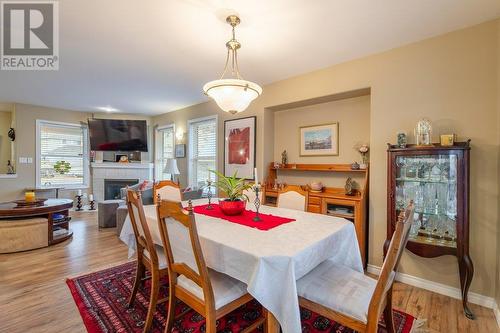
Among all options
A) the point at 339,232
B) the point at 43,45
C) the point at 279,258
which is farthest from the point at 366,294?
the point at 43,45

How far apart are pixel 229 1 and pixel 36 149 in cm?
613

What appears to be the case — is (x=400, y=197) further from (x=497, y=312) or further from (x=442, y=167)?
(x=497, y=312)

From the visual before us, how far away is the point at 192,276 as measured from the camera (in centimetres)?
137

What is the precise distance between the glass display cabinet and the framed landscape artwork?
3.41 ft

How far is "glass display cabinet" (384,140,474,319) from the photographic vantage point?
208 centimetres

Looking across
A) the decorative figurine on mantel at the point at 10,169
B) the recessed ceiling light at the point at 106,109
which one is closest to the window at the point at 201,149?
the recessed ceiling light at the point at 106,109

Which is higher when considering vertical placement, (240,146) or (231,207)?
(240,146)

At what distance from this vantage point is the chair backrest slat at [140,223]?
1.72 metres

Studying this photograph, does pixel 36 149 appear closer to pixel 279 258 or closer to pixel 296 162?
pixel 296 162

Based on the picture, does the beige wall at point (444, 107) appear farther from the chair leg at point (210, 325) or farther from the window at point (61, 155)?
the window at point (61, 155)

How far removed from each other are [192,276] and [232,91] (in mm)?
1405

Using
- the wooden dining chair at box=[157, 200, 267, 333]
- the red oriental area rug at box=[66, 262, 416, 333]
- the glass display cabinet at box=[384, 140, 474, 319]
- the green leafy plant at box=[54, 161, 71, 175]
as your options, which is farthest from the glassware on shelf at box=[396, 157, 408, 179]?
the green leafy plant at box=[54, 161, 71, 175]

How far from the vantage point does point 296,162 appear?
3861 millimetres

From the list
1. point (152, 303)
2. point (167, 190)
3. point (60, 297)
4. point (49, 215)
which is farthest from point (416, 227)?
point (49, 215)
